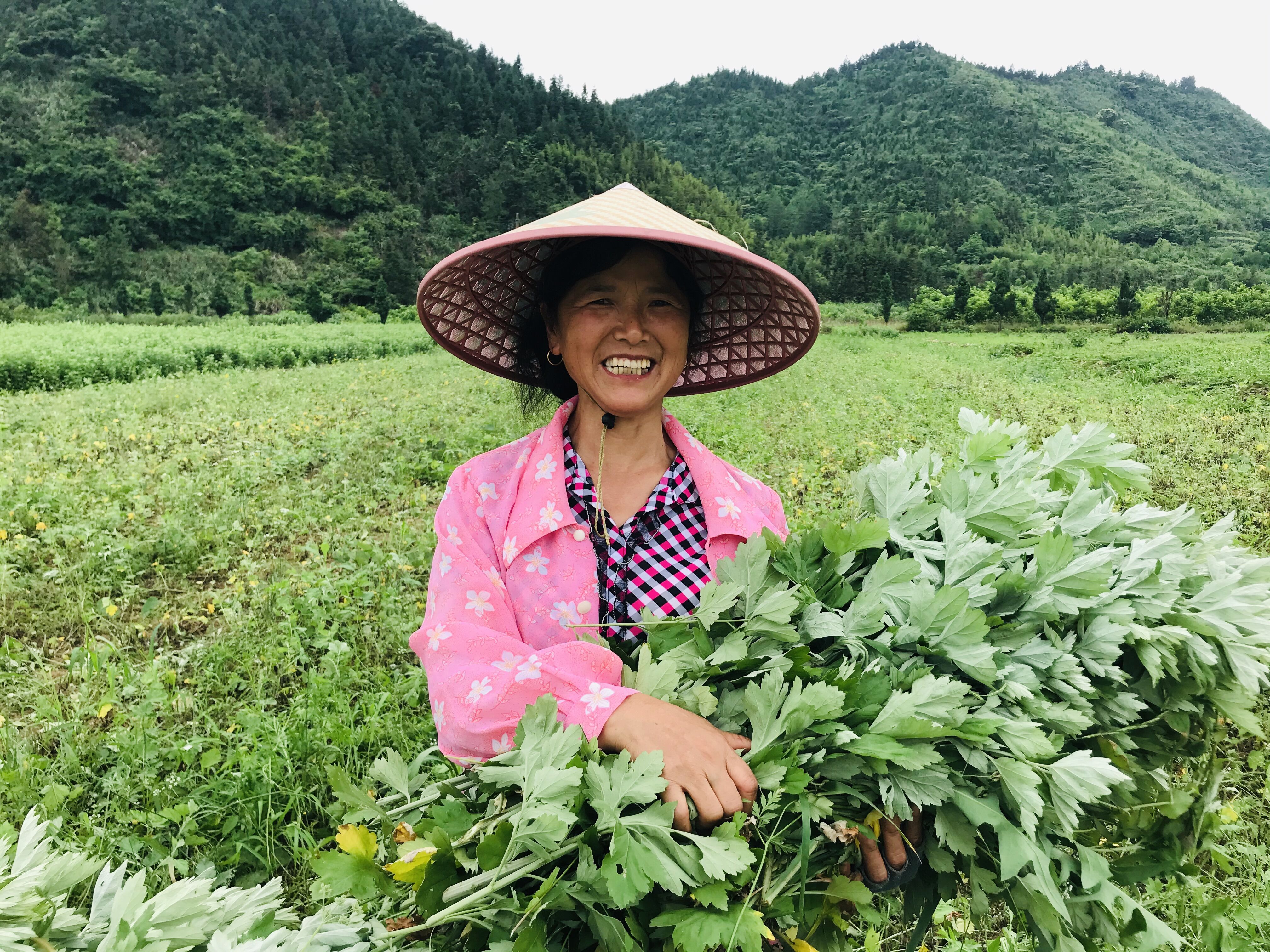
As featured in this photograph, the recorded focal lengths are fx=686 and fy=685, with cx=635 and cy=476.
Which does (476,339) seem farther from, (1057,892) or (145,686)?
(145,686)

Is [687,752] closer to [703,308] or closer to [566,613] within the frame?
[566,613]

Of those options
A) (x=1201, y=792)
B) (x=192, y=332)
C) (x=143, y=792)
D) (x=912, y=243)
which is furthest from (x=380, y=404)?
(x=912, y=243)

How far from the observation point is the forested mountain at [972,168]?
54.4 m

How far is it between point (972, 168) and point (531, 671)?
331ft

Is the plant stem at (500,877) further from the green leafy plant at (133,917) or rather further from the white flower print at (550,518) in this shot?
the white flower print at (550,518)

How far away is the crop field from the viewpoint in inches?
86.5

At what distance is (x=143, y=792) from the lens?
89.3 inches

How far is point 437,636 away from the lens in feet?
4.07

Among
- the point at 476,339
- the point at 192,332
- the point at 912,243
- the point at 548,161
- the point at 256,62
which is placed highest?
the point at 256,62

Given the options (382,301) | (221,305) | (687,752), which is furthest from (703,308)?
(221,305)

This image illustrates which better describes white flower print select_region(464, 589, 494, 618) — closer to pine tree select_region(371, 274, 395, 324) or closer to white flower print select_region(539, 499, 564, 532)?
white flower print select_region(539, 499, 564, 532)

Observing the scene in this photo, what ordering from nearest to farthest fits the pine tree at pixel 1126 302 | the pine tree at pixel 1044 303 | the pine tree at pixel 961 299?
the pine tree at pixel 1126 302 → the pine tree at pixel 1044 303 → the pine tree at pixel 961 299

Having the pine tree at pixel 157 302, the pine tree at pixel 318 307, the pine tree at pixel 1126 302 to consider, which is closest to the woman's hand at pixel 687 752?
the pine tree at pixel 1126 302

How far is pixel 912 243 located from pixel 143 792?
227 feet
